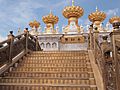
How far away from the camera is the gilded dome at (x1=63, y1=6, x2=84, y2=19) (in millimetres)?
23688

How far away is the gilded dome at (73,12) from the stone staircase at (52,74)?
56.9ft

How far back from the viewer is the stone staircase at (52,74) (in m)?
4.63

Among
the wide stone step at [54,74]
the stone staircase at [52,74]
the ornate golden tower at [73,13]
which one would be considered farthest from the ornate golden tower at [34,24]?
the wide stone step at [54,74]

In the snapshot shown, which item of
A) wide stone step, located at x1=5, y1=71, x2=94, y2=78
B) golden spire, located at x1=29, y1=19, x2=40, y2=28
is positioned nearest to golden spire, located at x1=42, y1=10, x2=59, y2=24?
golden spire, located at x1=29, y1=19, x2=40, y2=28

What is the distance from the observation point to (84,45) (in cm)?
1869

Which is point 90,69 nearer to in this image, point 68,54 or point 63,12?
point 68,54

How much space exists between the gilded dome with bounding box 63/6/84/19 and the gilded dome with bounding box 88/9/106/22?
1.36 meters

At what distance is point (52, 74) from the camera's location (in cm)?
523

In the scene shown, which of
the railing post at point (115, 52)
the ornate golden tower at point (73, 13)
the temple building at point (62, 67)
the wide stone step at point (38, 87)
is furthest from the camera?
the ornate golden tower at point (73, 13)

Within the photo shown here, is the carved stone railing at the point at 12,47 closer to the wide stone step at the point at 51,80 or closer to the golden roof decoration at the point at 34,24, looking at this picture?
the wide stone step at the point at 51,80

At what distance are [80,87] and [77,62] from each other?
1728mm

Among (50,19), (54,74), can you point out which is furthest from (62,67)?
(50,19)

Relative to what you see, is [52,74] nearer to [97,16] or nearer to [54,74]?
[54,74]

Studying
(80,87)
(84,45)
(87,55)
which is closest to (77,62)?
(87,55)
